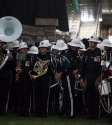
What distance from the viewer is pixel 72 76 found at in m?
8.88

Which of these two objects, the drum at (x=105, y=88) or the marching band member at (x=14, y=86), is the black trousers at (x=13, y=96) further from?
the drum at (x=105, y=88)

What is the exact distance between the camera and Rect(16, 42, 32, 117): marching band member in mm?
9352

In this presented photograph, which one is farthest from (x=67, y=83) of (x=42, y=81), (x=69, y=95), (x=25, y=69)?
(x=25, y=69)

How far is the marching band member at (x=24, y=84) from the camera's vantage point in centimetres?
935

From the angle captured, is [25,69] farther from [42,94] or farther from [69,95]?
[69,95]

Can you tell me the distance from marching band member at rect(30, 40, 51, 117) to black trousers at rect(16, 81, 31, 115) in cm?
29

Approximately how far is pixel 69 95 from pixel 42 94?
2.29 ft

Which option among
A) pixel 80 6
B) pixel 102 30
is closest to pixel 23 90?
pixel 80 6

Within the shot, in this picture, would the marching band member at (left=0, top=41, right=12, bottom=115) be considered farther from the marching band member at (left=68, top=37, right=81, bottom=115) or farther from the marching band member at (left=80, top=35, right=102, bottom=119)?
the marching band member at (left=80, top=35, right=102, bottom=119)

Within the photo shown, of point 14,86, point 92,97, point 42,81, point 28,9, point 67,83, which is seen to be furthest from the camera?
point 28,9

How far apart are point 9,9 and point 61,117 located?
7204 millimetres

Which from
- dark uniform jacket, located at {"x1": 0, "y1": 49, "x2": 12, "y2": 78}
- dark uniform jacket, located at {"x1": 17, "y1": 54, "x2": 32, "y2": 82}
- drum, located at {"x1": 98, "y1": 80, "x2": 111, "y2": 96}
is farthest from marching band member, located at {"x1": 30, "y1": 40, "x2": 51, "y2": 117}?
drum, located at {"x1": 98, "y1": 80, "x2": 111, "y2": 96}

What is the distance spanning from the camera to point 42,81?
906 centimetres

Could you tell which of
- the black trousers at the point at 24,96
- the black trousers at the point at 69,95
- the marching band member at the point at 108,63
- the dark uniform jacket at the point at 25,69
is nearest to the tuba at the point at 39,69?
the dark uniform jacket at the point at 25,69
